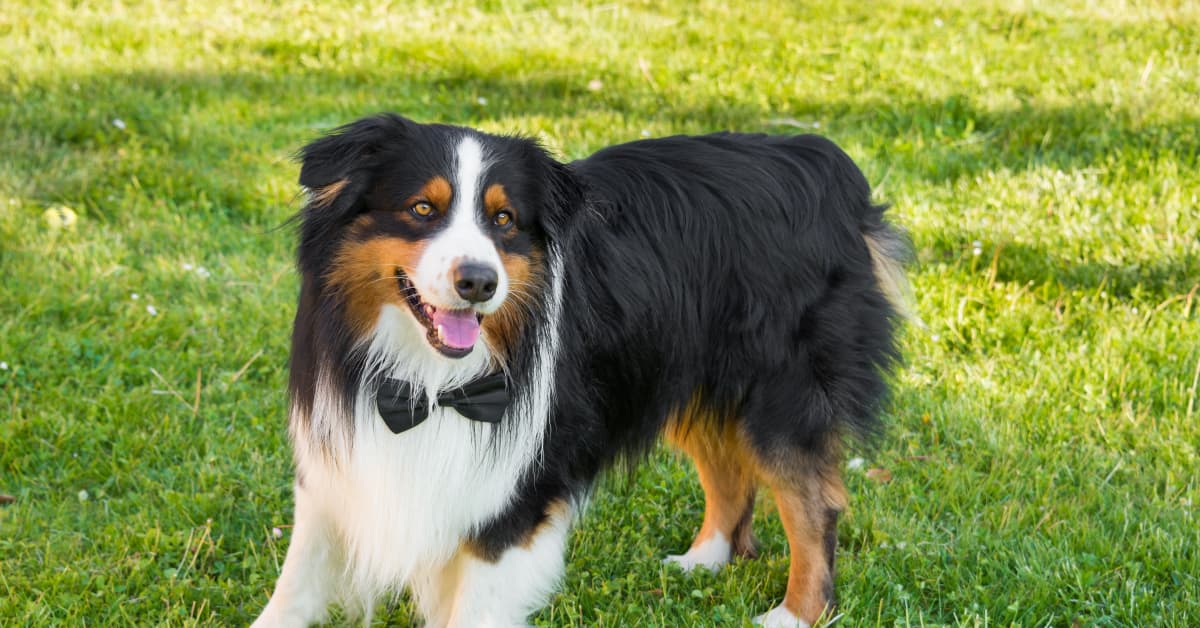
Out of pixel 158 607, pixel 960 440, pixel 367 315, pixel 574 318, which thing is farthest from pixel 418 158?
pixel 960 440

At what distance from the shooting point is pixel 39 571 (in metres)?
3.71

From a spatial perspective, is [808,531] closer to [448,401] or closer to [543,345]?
[543,345]

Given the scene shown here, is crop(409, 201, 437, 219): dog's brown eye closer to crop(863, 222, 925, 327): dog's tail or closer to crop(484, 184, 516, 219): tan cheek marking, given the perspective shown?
crop(484, 184, 516, 219): tan cheek marking

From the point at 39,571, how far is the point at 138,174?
11.1 ft

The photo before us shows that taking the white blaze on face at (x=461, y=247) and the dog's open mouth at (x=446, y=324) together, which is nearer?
the white blaze on face at (x=461, y=247)

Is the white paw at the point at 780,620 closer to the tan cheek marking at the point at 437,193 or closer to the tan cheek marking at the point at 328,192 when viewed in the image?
the tan cheek marking at the point at 437,193

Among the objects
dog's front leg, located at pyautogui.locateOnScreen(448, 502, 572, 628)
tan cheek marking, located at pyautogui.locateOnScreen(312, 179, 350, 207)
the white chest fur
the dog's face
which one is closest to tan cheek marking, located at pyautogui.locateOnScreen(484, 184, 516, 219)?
the dog's face

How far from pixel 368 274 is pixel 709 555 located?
177 cm

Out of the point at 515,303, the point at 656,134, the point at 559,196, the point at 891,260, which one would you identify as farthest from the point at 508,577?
the point at 656,134

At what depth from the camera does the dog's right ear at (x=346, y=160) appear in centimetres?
289

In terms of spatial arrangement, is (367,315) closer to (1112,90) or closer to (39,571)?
(39,571)

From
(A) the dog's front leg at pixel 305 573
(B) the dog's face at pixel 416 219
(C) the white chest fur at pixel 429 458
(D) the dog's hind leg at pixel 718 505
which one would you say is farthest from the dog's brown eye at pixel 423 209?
(D) the dog's hind leg at pixel 718 505

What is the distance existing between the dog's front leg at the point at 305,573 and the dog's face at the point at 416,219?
717mm

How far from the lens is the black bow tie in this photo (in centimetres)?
305
